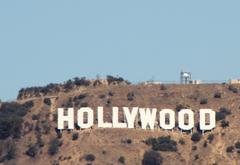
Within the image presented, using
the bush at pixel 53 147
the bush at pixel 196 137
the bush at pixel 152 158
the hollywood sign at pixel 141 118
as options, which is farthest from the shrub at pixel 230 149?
the bush at pixel 53 147

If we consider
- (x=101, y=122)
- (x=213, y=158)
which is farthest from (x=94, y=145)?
(x=213, y=158)

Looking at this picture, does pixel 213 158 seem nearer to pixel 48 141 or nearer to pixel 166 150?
pixel 166 150

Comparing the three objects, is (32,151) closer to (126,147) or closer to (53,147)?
(53,147)

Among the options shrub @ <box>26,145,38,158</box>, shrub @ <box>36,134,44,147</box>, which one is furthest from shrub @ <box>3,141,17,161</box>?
shrub @ <box>36,134,44,147</box>

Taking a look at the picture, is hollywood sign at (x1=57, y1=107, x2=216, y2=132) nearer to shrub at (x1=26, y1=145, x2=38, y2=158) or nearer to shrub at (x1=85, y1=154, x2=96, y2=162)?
shrub at (x1=26, y1=145, x2=38, y2=158)

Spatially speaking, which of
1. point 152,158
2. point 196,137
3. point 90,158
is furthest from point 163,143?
point 90,158
